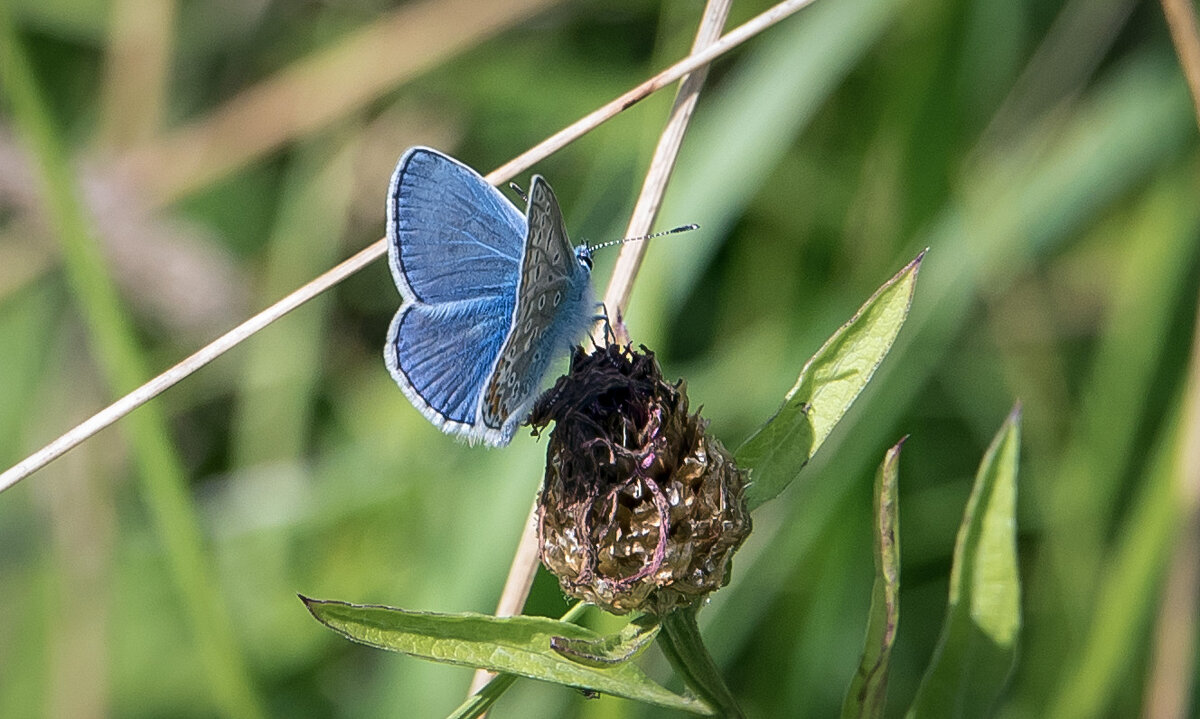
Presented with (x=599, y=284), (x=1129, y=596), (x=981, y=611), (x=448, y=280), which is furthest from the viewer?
(x=599, y=284)

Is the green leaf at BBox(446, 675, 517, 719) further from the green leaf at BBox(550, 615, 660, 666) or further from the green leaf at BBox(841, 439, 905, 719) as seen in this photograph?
the green leaf at BBox(841, 439, 905, 719)

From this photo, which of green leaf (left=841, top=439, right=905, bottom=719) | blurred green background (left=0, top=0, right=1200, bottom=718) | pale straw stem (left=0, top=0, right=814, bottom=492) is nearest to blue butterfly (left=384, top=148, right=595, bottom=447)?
pale straw stem (left=0, top=0, right=814, bottom=492)

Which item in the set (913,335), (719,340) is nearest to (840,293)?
(913,335)

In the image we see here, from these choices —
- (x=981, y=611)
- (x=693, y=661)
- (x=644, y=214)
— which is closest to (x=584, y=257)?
(x=644, y=214)

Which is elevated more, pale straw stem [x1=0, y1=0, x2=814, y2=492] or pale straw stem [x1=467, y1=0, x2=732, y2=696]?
Answer: pale straw stem [x1=0, y1=0, x2=814, y2=492]

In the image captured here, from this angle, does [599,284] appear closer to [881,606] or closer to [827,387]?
[827,387]

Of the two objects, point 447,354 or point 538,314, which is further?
point 447,354
